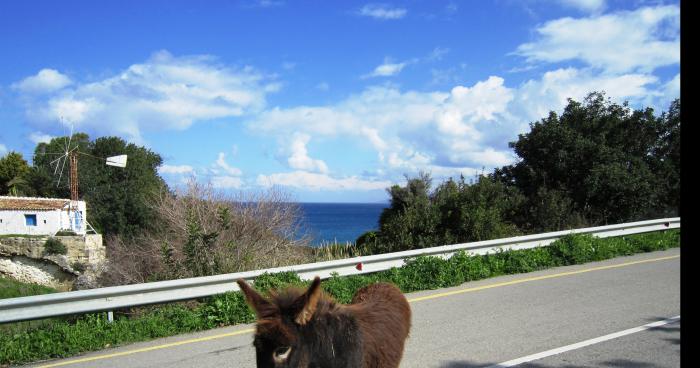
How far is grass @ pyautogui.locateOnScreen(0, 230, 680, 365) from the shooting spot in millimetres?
6586

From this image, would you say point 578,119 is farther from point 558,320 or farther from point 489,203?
point 558,320

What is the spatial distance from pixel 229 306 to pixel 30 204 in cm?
4327

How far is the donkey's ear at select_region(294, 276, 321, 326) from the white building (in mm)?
44946

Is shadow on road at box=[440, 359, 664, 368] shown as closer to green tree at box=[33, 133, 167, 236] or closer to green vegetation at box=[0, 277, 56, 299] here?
green vegetation at box=[0, 277, 56, 299]

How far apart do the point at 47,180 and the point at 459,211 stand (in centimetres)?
5620

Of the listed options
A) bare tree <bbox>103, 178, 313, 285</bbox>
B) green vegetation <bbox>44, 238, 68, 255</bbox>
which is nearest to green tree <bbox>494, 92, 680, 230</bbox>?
bare tree <bbox>103, 178, 313, 285</bbox>

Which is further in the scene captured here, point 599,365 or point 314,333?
point 599,365

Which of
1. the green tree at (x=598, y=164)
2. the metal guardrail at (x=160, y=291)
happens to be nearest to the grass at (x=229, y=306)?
the metal guardrail at (x=160, y=291)

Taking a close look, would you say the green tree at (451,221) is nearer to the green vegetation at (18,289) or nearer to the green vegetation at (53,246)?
the green vegetation at (18,289)

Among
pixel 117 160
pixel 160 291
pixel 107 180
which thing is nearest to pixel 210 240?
pixel 160 291

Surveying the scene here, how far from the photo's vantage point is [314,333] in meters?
2.95

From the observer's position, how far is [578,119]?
73.9 ft

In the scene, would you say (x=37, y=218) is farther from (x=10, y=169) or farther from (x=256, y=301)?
Result: (x=256, y=301)

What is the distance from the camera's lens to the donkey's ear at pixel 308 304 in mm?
2877
